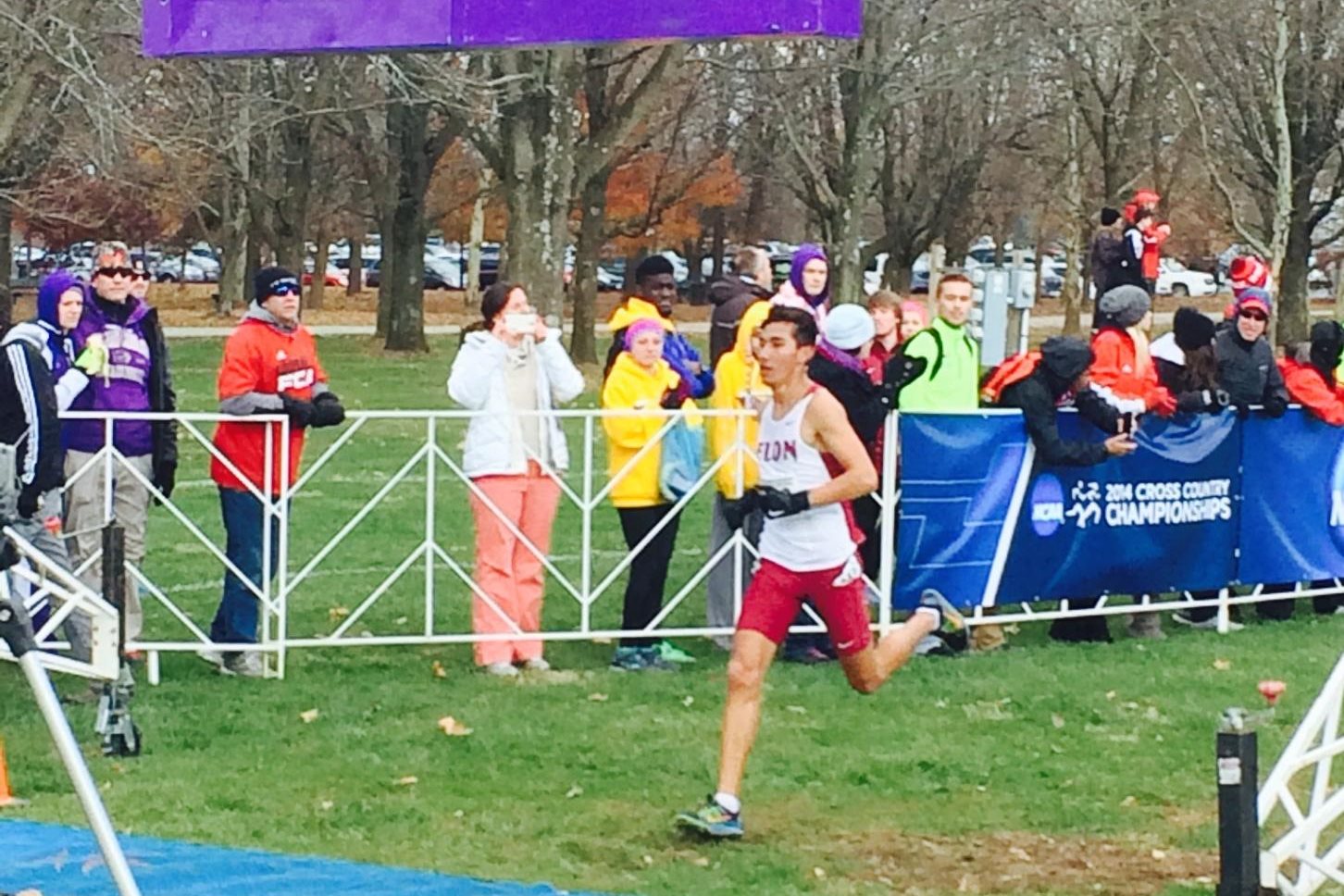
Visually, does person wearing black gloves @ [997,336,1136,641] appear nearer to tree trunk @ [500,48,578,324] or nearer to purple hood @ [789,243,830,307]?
purple hood @ [789,243,830,307]

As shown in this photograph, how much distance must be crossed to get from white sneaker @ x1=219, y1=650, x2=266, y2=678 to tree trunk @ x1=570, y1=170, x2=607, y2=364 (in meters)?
24.8

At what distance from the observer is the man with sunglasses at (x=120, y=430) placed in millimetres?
10102

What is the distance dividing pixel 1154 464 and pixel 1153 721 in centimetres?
242

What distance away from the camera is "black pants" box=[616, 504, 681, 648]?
10.9 m

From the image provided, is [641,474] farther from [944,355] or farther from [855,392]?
[944,355]

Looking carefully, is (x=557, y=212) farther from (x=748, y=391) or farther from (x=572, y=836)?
(x=572, y=836)

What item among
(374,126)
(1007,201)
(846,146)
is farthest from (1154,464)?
(1007,201)

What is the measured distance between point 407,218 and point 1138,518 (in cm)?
2954

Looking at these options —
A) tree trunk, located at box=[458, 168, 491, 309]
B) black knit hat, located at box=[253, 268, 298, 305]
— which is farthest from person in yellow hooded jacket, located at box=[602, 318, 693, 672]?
tree trunk, located at box=[458, 168, 491, 309]

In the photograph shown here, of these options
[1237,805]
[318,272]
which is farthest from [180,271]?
[1237,805]

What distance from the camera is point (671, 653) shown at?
1097cm

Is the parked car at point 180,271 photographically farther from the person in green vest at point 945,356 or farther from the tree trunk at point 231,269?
the person in green vest at point 945,356

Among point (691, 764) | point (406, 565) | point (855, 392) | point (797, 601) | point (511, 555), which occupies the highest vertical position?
point (855, 392)

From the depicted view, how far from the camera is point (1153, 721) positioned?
9.57 meters
